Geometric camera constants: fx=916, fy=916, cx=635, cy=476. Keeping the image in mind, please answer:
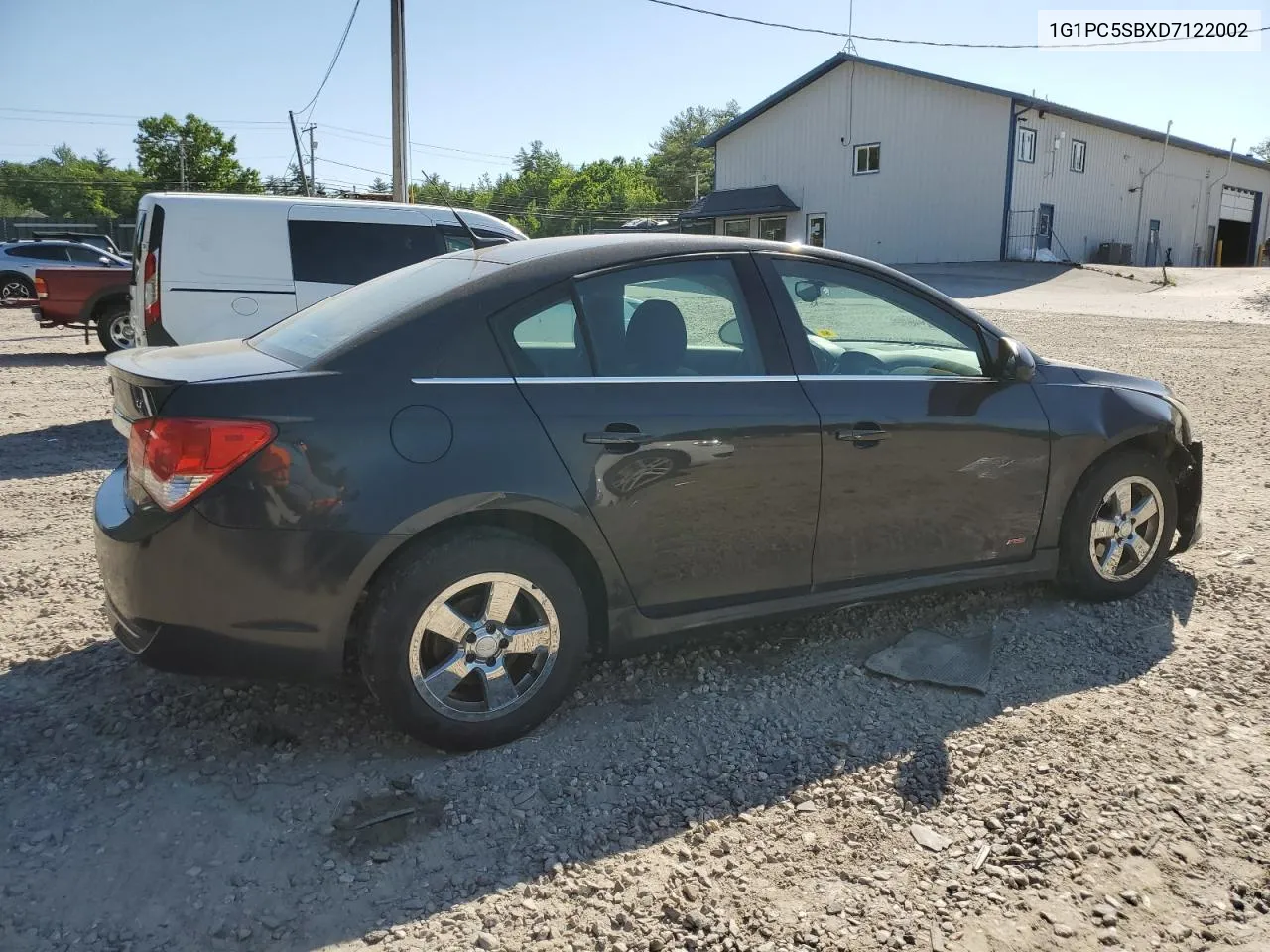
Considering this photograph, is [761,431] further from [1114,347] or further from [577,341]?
[1114,347]

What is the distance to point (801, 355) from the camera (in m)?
3.44

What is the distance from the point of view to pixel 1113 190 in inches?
1459

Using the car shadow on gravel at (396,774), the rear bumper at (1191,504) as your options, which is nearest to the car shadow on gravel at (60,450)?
the car shadow on gravel at (396,774)

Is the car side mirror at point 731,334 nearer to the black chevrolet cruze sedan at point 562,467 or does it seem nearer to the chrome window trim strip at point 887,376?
the black chevrolet cruze sedan at point 562,467

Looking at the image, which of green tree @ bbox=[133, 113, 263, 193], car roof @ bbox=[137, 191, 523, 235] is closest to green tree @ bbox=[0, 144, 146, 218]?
green tree @ bbox=[133, 113, 263, 193]

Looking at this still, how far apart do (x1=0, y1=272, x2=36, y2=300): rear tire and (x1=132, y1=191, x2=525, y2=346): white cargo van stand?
16.1 m

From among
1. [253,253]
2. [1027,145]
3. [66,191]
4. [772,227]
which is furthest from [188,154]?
[253,253]

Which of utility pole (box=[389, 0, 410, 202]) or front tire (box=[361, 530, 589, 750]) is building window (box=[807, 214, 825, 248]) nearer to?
utility pole (box=[389, 0, 410, 202])

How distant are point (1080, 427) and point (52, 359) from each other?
14207 millimetres

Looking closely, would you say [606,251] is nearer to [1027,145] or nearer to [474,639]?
[474,639]

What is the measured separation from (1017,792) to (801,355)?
1653 millimetres

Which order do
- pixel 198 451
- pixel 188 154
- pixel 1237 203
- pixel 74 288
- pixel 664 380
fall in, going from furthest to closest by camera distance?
pixel 188 154, pixel 1237 203, pixel 74 288, pixel 664 380, pixel 198 451

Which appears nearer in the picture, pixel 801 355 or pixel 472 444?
pixel 472 444

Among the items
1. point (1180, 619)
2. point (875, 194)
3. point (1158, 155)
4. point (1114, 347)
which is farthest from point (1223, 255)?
point (1180, 619)
